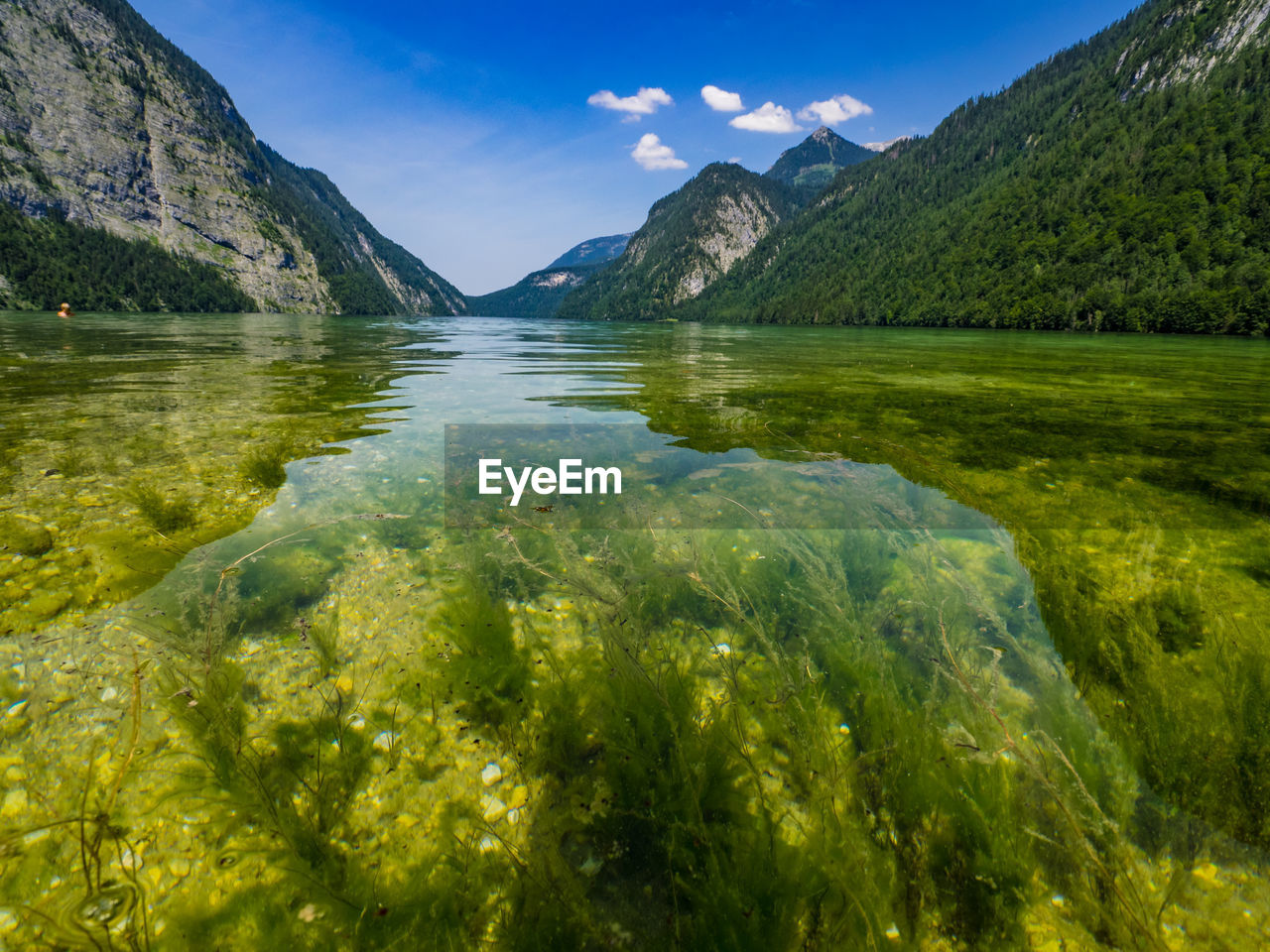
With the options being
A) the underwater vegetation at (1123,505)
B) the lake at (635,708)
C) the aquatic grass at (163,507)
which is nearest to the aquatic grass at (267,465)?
the lake at (635,708)

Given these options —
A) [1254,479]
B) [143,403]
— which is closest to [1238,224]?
[1254,479]

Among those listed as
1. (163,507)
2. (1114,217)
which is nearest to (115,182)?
(163,507)

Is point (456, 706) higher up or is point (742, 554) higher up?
point (742, 554)

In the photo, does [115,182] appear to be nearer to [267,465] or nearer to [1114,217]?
[267,465]

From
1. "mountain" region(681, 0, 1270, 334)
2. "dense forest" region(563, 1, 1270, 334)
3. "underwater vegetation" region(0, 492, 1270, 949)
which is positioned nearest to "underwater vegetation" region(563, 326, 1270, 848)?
"underwater vegetation" region(0, 492, 1270, 949)

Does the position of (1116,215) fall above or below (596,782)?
above

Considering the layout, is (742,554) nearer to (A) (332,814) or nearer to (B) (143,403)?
(A) (332,814)
